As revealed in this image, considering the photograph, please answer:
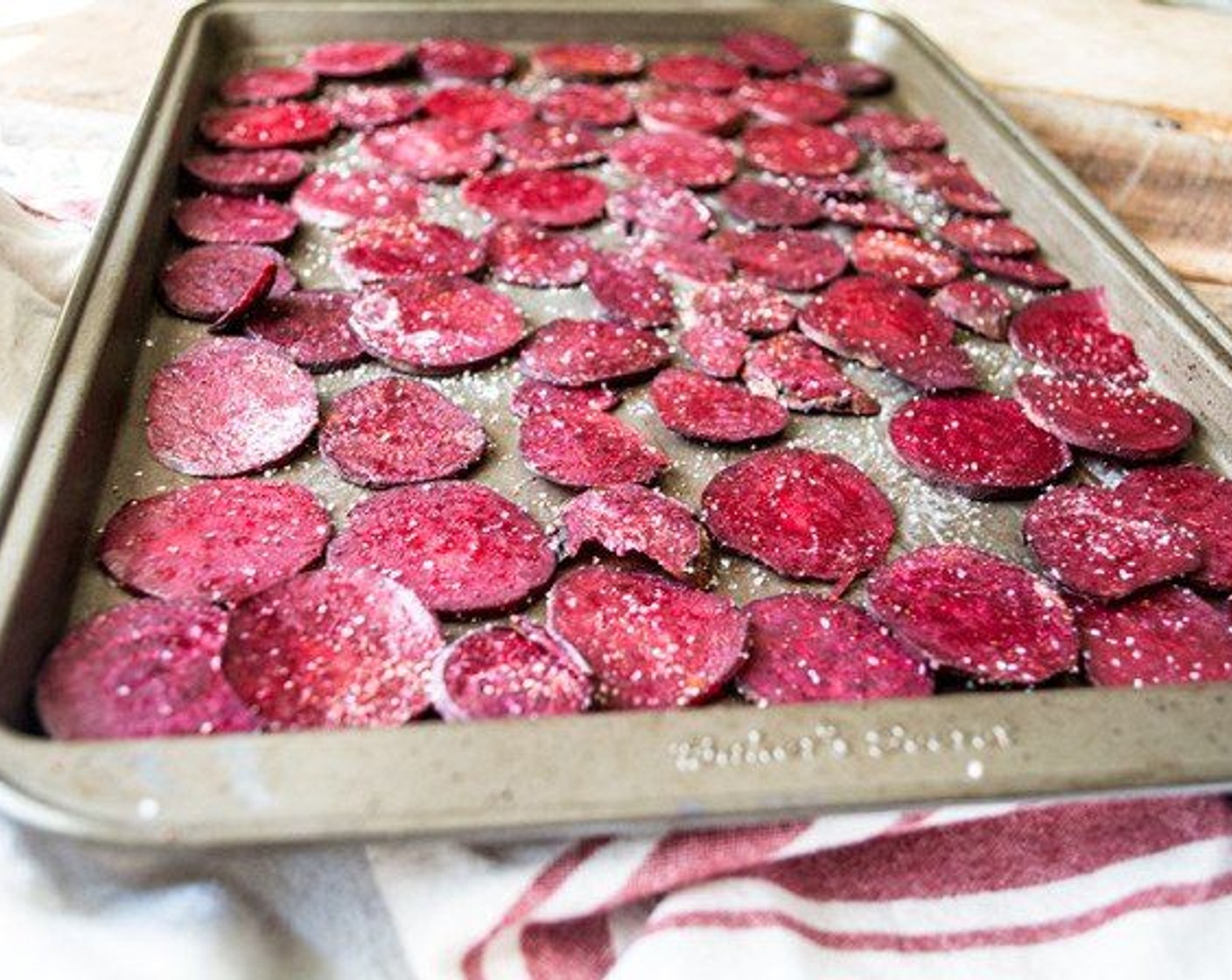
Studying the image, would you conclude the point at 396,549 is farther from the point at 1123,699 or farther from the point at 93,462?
the point at 1123,699

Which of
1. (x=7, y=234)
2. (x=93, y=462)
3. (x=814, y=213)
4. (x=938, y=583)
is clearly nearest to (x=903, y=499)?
(x=938, y=583)

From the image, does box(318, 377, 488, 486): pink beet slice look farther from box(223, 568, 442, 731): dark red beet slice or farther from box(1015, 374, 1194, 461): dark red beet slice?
box(1015, 374, 1194, 461): dark red beet slice

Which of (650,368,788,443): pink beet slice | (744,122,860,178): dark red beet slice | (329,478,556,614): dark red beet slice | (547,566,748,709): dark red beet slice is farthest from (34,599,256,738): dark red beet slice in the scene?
(744,122,860,178): dark red beet slice

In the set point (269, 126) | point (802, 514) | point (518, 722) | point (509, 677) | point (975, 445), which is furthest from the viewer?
point (269, 126)

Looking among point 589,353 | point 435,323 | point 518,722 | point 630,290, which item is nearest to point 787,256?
point 630,290

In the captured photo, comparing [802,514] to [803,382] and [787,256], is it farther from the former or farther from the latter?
[787,256]

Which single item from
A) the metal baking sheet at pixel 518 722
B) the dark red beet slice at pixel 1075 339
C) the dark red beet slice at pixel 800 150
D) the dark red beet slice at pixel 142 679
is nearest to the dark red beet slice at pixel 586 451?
the metal baking sheet at pixel 518 722
